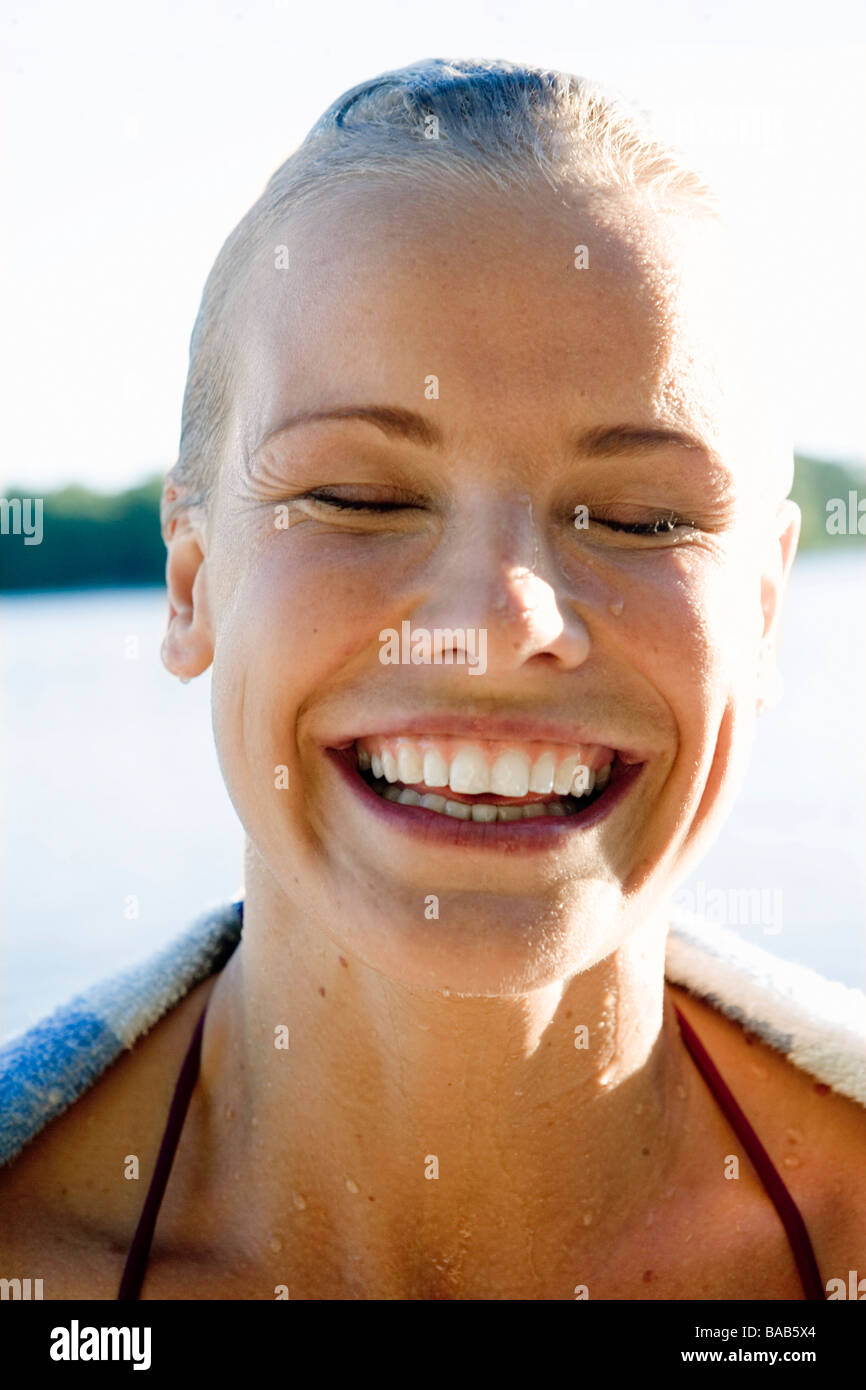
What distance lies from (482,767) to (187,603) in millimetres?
586

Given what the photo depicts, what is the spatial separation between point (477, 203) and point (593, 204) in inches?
5.0

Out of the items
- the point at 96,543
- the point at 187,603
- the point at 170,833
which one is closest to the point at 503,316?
the point at 187,603

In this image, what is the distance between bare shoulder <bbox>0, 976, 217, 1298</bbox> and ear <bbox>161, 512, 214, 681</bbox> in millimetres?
566

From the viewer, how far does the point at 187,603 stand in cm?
182

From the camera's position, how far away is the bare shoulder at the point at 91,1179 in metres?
1.66

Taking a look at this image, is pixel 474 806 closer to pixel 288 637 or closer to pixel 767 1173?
pixel 288 637

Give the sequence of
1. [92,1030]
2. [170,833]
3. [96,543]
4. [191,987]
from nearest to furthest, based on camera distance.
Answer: [92,1030] → [191,987] → [170,833] → [96,543]

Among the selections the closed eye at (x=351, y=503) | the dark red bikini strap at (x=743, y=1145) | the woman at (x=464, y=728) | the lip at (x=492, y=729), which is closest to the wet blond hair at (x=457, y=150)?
the woman at (x=464, y=728)

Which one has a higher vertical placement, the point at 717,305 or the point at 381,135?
the point at 381,135

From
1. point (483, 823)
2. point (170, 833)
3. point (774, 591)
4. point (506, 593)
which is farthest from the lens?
point (170, 833)

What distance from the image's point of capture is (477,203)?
146 centimetres
